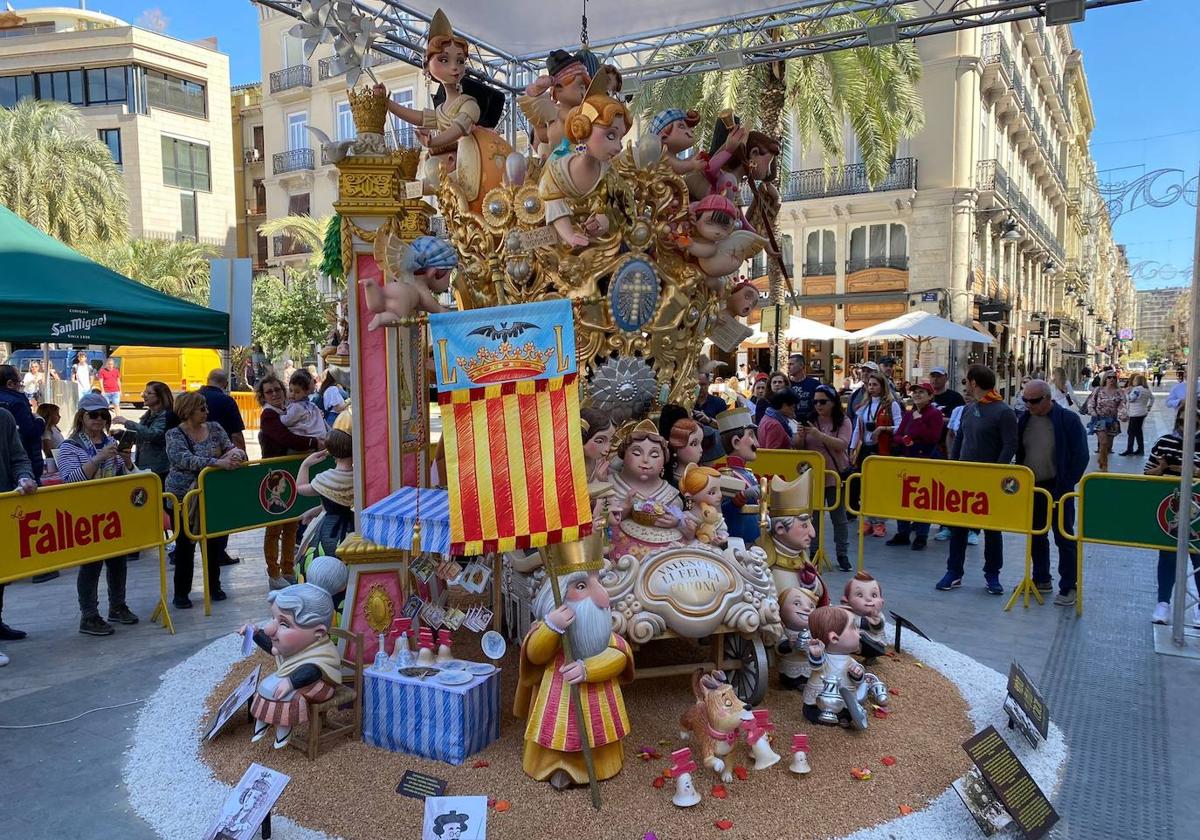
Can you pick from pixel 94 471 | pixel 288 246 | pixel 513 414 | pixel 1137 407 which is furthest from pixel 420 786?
pixel 288 246

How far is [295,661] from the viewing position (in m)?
4.35

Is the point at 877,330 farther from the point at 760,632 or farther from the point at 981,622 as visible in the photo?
the point at 760,632

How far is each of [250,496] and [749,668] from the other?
4.66 m

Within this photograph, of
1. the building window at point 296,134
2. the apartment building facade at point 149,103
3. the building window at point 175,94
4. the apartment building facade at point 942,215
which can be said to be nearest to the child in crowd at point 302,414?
the apartment building facade at point 942,215

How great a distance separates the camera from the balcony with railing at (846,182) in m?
25.4

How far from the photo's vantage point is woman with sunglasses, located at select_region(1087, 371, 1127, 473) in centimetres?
1490

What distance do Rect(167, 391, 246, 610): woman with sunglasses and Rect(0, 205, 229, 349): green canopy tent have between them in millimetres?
678

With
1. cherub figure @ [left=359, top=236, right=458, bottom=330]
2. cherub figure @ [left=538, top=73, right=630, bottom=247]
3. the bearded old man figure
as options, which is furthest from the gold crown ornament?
the bearded old man figure

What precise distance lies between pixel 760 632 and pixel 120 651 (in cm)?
459

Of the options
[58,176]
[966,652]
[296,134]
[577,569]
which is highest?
[296,134]

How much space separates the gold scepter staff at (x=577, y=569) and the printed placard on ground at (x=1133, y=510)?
14.9 feet

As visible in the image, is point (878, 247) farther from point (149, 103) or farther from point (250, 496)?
point (149, 103)

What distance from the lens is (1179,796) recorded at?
409cm

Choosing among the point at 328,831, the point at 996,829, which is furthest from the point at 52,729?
the point at 996,829
